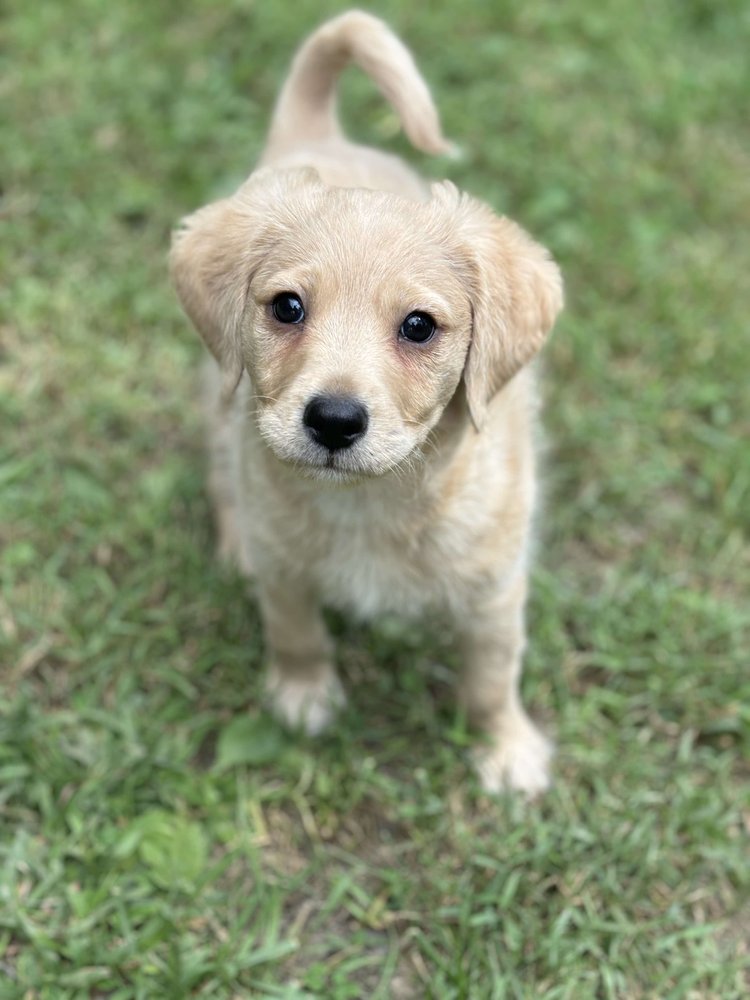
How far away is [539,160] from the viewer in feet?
17.6

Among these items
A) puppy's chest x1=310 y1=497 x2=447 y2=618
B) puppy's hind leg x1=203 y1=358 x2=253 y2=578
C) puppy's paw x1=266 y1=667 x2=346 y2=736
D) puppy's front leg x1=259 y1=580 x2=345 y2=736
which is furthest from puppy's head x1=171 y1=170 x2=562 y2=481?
puppy's paw x1=266 y1=667 x2=346 y2=736

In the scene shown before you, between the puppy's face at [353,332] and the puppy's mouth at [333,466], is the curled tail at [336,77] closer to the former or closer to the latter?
the puppy's face at [353,332]

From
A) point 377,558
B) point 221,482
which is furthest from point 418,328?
point 221,482

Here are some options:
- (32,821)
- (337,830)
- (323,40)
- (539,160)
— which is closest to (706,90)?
(539,160)

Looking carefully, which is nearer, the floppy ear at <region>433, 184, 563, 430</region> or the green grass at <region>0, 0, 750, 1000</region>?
the floppy ear at <region>433, 184, 563, 430</region>

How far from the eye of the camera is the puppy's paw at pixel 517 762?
3592 millimetres

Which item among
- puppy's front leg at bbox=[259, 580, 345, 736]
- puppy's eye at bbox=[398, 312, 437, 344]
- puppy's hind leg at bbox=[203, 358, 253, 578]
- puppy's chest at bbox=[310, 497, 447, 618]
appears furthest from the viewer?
puppy's hind leg at bbox=[203, 358, 253, 578]

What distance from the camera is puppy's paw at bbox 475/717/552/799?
11.8 ft

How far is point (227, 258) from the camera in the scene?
2.89 metres

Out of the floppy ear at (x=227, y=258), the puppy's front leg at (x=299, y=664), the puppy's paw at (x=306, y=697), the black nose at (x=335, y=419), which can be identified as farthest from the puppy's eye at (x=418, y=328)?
the puppy's paw at (x=306, y=697)

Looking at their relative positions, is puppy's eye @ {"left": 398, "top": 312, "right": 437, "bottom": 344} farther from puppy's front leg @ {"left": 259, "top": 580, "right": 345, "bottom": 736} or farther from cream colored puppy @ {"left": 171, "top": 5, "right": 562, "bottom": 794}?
puppy's front leg @ {"left": 259, "top": 580, "right": 345, "bottom": 736}

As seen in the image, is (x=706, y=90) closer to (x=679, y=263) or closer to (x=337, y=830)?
(x=679, y=263)

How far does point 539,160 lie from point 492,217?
2.64 meters

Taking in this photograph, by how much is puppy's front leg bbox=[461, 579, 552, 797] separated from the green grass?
0.31 ft
